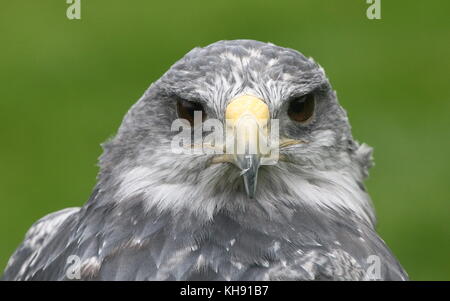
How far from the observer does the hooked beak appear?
162 inches

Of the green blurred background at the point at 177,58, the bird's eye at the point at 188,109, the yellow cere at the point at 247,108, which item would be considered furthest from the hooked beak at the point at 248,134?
the green blurred background at the point at 177,58

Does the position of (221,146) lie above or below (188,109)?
below

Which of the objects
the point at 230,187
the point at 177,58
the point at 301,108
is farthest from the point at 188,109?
the point at 177,58

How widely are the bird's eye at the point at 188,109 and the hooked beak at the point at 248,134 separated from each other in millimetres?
237

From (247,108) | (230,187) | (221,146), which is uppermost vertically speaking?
(247,108)

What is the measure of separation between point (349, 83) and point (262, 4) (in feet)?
5.62

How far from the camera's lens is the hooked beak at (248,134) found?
411 cm

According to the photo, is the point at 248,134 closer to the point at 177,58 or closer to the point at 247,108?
the point at 247,108

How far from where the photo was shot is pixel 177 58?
10164 mm

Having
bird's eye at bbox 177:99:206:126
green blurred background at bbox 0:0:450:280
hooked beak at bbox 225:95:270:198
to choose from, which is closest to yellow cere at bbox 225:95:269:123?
hooked beak at bbox 225:95:270:198

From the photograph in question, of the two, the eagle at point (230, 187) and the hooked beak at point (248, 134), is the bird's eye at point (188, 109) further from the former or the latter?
the hooked beak at point (248, 134)

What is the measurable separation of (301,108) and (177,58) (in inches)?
223

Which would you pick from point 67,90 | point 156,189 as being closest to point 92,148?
point 67,90
